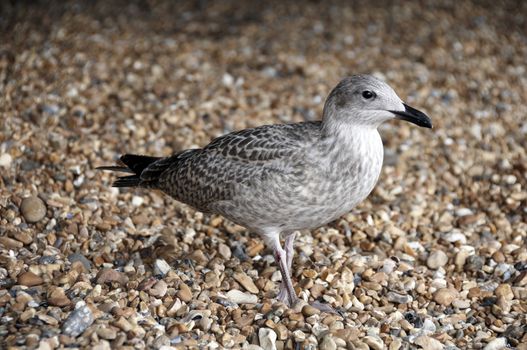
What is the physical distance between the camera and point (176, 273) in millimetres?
4250

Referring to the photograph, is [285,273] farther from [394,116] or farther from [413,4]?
[413,4]

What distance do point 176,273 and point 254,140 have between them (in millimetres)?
921

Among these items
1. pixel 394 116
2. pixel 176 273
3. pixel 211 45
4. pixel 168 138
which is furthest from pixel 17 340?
pixel 211 45

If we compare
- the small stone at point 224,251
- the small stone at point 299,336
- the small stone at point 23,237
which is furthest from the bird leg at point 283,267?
the small stone at point 23,237

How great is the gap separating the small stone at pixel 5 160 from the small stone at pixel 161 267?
1.53m

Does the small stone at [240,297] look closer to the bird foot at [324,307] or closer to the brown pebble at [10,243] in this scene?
the bird foot at [324,307]

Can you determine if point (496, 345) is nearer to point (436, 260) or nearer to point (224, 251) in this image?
point (436, 260)

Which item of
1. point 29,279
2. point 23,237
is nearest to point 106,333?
point 29,279

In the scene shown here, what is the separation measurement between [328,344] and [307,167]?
91 centimetres

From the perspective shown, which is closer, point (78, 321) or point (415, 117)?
point (78, 321)

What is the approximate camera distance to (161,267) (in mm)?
4273

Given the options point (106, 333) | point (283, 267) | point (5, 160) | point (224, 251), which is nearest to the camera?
point (106, 333)

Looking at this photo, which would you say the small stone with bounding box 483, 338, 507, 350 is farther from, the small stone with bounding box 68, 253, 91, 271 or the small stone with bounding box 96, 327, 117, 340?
the small stone with bounding box 68, 253, 91, 271

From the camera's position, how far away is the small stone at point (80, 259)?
168 inches
